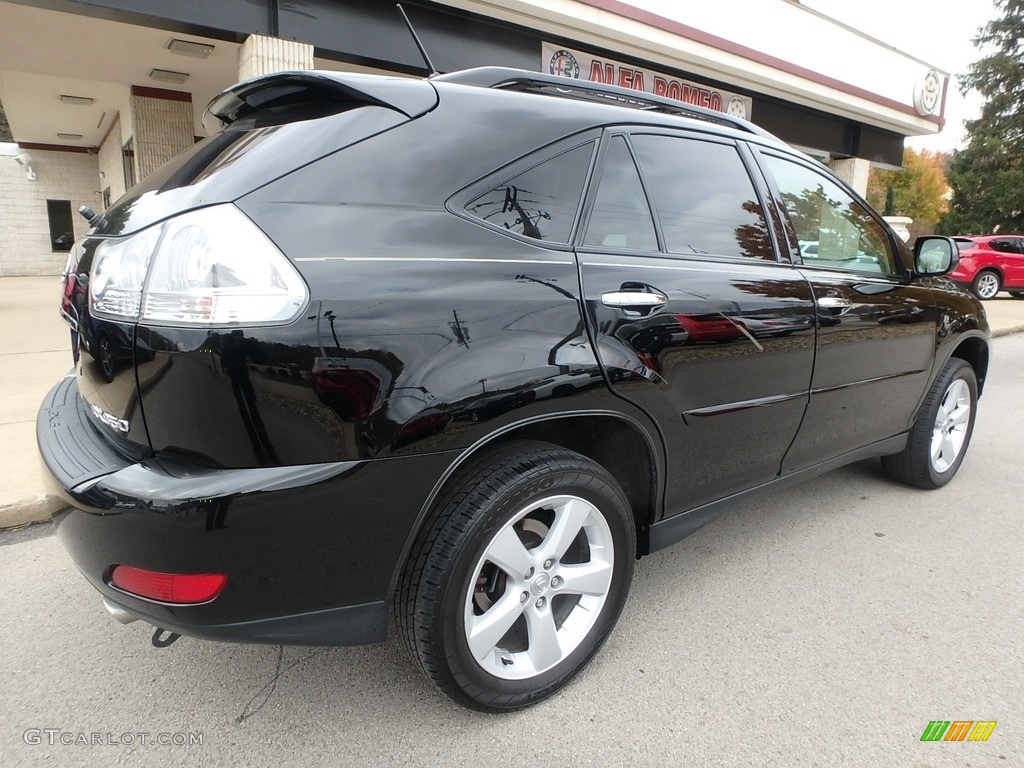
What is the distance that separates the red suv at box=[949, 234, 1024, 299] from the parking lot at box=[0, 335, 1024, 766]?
650 inches

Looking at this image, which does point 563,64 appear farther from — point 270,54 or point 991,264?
point 991,264

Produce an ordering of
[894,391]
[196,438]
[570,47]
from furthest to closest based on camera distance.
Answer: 1. [570,47]
2. [894,391]
3. [196,438]

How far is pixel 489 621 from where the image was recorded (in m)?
1.83

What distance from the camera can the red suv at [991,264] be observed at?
16.4 m

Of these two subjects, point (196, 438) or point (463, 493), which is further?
point (463, 493)

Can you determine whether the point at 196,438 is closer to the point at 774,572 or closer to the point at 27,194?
the point at 774,572

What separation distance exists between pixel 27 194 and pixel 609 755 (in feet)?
83.0

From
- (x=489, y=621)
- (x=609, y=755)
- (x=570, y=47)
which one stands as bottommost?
(x=609, y=755)

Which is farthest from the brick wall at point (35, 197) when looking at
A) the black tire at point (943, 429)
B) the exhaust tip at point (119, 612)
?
the black tire at point (943, 429)

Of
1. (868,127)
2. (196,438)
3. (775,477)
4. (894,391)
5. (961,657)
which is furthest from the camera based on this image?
(868,127)

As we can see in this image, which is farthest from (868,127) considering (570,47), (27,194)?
(27,194)

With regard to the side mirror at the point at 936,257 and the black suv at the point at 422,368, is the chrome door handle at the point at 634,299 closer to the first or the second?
the black suv at the point at 422,368

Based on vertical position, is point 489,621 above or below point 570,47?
below

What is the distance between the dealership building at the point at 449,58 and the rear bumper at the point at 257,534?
6.30 metres
